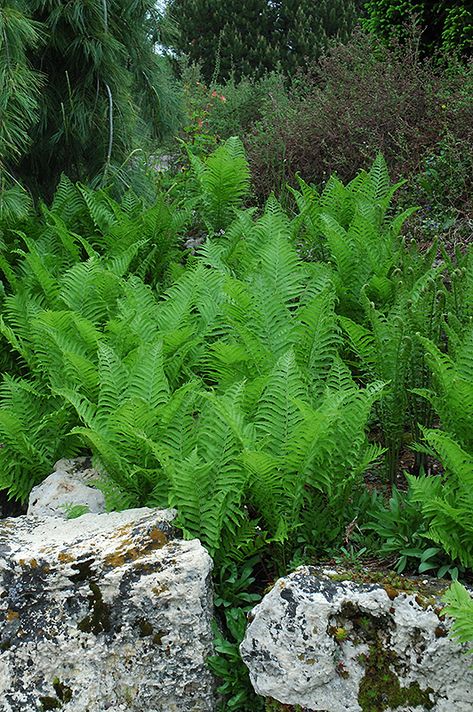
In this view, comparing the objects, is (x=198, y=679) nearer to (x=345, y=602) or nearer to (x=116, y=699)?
(x=116, y=699)

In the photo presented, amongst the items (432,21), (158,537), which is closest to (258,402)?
(158,537)

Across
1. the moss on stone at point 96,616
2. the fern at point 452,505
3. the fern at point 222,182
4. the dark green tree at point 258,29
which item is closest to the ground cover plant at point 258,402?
the fern at point 452,505

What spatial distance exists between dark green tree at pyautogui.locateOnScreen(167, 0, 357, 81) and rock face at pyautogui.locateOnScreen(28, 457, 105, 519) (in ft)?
65.1

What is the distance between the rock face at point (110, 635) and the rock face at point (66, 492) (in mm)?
452

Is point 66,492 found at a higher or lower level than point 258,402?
lower

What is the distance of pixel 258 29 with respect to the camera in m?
22.9

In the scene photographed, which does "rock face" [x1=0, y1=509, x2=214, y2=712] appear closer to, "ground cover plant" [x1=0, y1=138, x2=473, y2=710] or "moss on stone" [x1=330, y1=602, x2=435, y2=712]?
"ground cover plant" [x1=0, y1=138, x2=473, y2=710]

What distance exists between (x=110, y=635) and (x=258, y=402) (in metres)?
0.99

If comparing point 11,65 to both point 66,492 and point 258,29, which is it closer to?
point 66,492

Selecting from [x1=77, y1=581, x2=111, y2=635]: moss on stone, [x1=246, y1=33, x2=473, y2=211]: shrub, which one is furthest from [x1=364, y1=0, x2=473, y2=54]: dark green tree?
[x1=77, y1=581, x2=111, y2=635]: moss on stone

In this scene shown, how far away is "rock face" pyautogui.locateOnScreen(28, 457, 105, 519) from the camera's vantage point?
296cm

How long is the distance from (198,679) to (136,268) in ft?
9.93

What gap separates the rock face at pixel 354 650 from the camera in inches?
88.0

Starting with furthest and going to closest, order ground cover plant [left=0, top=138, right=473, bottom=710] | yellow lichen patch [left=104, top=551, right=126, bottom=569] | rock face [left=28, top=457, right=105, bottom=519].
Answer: rock face [left=28, top=457, right=105, bottom=519]
ground cover plant [left=0, top=138, right=473, bottom=710]
yellow lichen patch [left=104, top=551, right=126, bottom=569]
